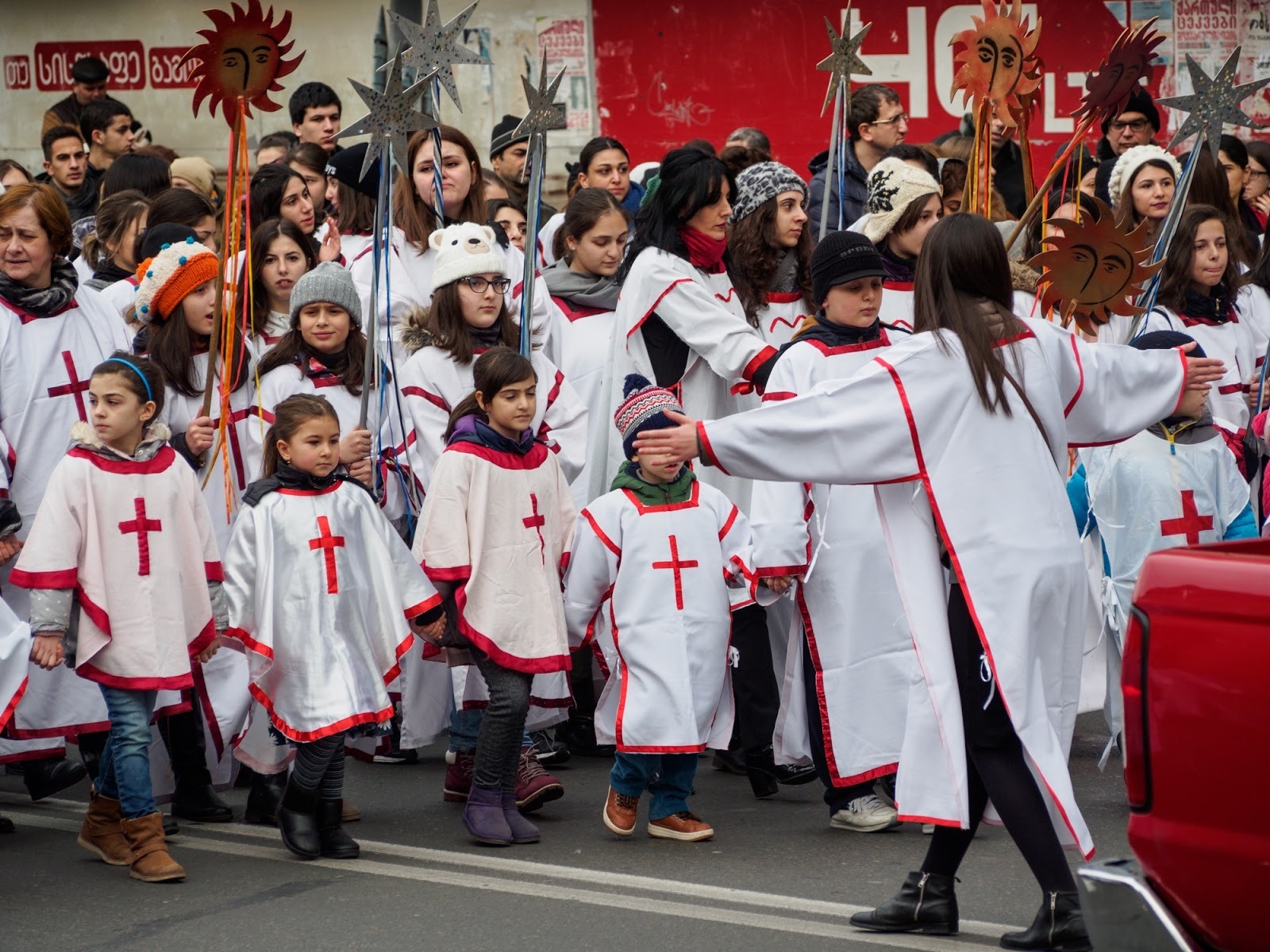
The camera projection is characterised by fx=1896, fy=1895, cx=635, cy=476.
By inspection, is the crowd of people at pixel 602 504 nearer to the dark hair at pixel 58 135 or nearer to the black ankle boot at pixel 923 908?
the black ankle boot at pixel 923 908

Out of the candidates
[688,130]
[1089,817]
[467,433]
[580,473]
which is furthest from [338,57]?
[1089,817]

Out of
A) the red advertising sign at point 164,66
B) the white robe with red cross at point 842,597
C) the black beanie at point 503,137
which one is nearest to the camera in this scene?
the white robe with red cross at point 842,597

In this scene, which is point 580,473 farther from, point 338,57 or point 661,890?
point 338,57

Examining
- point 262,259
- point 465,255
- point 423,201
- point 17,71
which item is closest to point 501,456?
point 465,255

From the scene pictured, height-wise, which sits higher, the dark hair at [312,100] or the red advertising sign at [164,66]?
the red advertising sign at [164,66]

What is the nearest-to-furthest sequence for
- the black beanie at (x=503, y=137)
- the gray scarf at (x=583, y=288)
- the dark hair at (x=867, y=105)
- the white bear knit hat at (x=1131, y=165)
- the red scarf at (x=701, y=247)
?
1. the red scarf at (x=701, y=247)
2. the gray scarf at (x=583, y=288)
3. the white bear knit hat at (x=1131, y=165)
4. the dark hair at (x=867, y=105)
5. the black beanie at (x=503, y=137)

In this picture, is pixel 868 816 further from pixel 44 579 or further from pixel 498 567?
pixel 44 579

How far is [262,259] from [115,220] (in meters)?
1.17

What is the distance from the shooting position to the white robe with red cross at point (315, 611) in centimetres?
600

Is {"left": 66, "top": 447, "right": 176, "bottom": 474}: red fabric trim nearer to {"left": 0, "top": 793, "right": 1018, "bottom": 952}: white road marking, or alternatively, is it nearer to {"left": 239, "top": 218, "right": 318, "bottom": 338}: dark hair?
{"left": 0, "top": 793, "right": 1018, "bottom": 952}: white road marking

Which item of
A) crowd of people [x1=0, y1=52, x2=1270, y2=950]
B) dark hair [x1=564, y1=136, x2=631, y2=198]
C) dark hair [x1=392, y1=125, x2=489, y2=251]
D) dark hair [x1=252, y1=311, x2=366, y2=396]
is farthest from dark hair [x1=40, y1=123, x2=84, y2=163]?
dark hair [x1=252, y1=311, x2=366, y2=396]

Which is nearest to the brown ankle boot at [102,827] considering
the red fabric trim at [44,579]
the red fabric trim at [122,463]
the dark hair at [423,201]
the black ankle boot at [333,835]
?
the black ankle boot at [333,835]

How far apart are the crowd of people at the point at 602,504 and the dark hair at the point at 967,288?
0.01 meters

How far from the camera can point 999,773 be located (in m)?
4.84
